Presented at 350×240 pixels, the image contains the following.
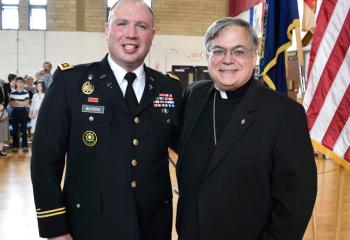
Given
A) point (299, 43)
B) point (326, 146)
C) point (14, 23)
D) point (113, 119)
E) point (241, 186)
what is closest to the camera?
point (241, 186)

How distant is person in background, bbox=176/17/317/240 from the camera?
1588 mm

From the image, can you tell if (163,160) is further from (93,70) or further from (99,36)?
(99,36)

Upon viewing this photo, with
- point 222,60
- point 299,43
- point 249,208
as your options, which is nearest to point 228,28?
point 222,60

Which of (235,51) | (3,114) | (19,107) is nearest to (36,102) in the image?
(19,107)

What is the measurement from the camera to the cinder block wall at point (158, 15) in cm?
1359

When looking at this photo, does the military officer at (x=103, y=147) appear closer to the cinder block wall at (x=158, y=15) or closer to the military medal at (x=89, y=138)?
the military medal at (x=89, y=138)

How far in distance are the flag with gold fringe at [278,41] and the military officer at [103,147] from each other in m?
1.77

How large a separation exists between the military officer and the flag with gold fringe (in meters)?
1.77

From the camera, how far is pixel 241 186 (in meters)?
1.64

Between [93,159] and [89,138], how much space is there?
10 centimetres

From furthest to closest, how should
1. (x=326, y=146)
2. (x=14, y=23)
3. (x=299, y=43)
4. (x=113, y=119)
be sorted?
(x=14, y=23), (x=299, y=43), (x=326, y=146), (x=113, y=119)

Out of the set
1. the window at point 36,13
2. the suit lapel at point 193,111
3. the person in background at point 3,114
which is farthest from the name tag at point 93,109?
the window at point 36,13

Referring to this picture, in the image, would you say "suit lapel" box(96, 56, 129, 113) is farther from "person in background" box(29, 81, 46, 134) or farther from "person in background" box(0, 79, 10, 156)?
"person in background" box(29, 81, 46, 134)

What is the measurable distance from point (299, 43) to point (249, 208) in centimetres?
214
